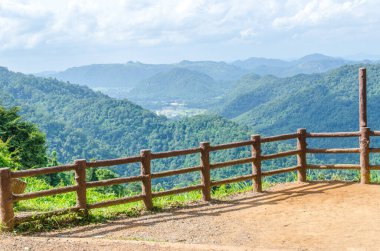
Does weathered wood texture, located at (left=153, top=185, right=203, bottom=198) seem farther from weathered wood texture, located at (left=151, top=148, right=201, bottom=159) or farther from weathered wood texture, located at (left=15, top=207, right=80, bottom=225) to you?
weathered wood texture, located at (left=15, top=207, right=80, bottom=225)

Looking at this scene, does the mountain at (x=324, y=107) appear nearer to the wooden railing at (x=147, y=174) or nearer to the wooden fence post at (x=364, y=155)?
the wooden fence post at (x=364, y=155)

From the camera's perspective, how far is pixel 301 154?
39.9 ft

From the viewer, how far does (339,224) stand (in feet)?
28.5

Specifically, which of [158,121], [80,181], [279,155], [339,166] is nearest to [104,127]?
[158,121]

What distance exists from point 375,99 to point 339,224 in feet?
413

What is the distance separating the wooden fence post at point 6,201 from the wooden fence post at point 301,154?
6469 millimetres

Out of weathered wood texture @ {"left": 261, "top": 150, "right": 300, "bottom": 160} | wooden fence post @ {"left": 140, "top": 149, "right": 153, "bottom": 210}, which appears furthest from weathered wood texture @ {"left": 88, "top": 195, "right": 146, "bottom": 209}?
weathered wood texture @ {"left": 261, "top": 150, "right": 300, "bottom": 160}

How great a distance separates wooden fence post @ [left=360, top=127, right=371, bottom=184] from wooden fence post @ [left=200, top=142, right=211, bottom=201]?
365cm

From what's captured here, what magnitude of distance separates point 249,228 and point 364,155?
4.42m

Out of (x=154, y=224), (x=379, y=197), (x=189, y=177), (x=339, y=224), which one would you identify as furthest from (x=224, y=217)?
(x=189, y=177)

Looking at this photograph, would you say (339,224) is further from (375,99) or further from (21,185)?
(375,99)

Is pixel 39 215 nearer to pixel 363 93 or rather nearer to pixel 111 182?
pixel 111 182

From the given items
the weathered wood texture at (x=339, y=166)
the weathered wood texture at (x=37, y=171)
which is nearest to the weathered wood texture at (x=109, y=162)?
the weathered wood texture at (x=37, y=171)

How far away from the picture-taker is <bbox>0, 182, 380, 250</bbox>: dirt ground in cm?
755
